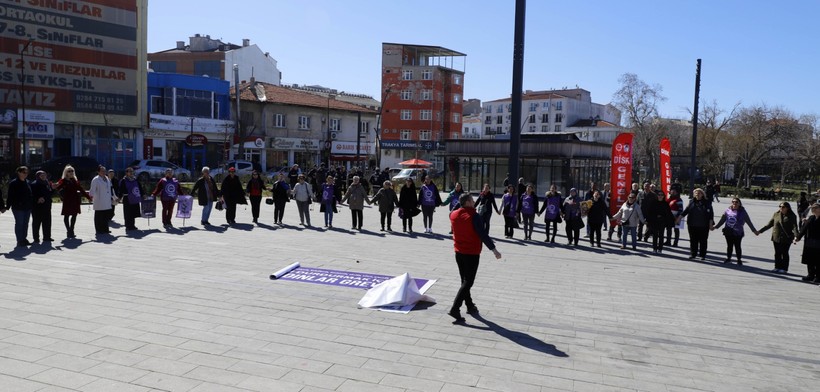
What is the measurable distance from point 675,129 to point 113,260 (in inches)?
3116

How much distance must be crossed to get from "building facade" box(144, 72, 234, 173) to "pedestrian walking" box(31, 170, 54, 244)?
32995 mm

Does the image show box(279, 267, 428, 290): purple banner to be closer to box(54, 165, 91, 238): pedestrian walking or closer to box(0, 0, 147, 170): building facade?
box(54, 165, 91, 238): pedestrian walking

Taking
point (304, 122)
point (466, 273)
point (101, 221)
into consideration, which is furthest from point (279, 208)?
point (304, 122)

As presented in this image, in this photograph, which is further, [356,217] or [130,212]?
[356,217]

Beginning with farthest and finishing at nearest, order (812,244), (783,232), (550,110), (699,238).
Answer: (550,110), (699,238), (783,232), (812,244)

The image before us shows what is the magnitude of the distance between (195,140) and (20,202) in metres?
34.1

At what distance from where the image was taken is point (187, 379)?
5.86m

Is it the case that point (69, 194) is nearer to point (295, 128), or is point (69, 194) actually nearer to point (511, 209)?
point (511, 209)

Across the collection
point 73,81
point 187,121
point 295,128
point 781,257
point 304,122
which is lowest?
point 781,257

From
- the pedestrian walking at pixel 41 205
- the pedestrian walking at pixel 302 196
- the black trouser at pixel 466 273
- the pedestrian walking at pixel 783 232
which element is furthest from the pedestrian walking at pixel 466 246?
the pedestrian walking at pixel 302 196

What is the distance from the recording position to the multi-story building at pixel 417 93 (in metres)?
81.1

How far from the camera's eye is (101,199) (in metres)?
15.1

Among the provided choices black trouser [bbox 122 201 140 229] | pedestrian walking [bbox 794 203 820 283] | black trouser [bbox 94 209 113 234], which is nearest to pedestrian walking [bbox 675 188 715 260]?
pedestrian walking [bbox 794 203 820 283]

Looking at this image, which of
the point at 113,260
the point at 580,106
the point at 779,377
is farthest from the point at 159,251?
the point at 580,106
